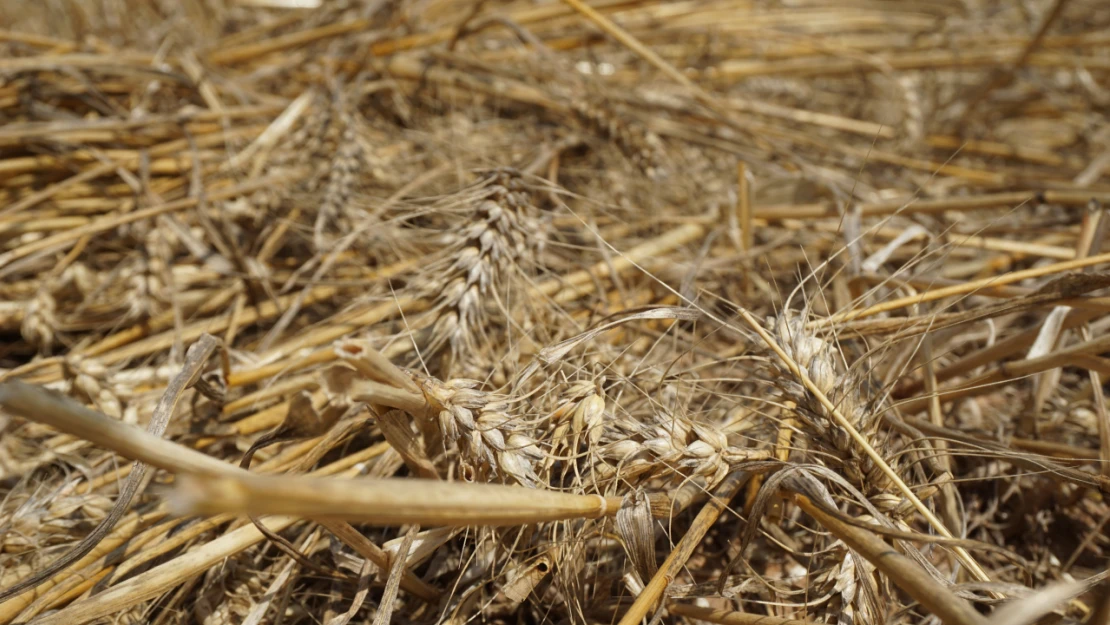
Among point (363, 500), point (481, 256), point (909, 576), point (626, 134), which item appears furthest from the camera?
point (626, 134)

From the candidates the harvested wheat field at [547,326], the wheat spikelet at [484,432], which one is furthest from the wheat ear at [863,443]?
the wheat spikelet at [484,432]

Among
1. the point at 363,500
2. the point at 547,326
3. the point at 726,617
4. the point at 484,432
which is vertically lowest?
the point at 726,617

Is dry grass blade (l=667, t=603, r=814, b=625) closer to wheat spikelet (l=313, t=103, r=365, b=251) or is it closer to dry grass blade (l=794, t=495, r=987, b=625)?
dry grass blade (l=794, t=495, r=987, b=625)

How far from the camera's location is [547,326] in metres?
1.14

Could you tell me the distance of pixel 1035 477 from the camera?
1.11 meters

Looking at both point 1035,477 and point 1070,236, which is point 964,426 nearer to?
point 1035,477

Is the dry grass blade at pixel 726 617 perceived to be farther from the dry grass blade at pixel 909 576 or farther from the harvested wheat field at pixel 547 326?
the dry grass blade at pixel 909 576

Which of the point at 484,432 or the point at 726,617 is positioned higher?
the point at 484,432

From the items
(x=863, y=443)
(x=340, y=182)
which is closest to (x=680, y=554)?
(x=863, y=443)

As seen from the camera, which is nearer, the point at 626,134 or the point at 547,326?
the point at 547,326

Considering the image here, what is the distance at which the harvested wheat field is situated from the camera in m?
0.77

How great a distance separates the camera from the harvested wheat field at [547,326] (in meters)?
0.77

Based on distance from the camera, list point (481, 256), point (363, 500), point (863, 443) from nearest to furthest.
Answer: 1. point (363, 500)
2. point (863, 443)
3. point (481, 256)

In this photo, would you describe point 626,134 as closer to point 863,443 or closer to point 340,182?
point 340,182
